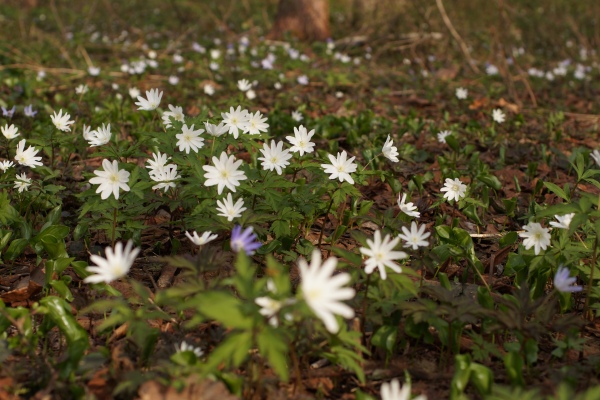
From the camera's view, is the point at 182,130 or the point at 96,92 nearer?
the point at 182,130

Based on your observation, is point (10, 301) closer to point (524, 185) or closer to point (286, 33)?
point (524, 185)

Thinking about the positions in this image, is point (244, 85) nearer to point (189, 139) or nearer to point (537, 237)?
point (189, 139)

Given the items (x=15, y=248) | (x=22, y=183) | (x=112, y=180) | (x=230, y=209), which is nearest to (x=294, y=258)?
(x=230, y=209)

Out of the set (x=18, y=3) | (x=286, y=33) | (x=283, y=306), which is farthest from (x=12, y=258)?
(x=18, y=3)

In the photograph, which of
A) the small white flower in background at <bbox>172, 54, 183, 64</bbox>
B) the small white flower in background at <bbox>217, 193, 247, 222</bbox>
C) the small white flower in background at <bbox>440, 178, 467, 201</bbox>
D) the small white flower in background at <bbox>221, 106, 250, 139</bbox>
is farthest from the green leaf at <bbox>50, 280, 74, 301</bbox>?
the small white flower in background at <bbox>172, 54, 183, 64</bbox>

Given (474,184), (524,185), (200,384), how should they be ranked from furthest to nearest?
(524,185), (474,184), (200,384)

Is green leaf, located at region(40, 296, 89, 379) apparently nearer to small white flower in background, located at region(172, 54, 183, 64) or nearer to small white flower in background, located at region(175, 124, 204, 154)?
small white flower in background, located at region(175, 124, 204, 154)

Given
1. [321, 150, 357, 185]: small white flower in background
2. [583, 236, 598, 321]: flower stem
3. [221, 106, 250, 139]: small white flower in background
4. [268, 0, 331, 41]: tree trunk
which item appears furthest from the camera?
[268, 0, 331, 41]: tree trunk
